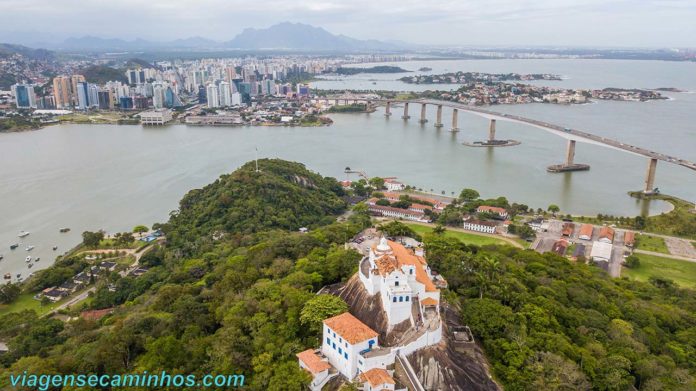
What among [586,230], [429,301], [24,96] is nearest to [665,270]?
[586,230]

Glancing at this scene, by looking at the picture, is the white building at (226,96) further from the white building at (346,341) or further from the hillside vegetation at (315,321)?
Answer: the white building at (346,341)

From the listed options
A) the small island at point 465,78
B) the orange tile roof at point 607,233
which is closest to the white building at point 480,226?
the orange tile roof at point 607,233

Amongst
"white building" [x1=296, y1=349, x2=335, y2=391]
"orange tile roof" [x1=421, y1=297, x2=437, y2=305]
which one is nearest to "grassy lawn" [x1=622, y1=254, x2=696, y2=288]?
"orange tile roof" [x1=421, y1=297, x2=437, y2=305]

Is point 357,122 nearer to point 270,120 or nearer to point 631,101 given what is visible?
point 270,120

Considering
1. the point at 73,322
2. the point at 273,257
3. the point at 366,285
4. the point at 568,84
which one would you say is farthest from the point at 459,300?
the point at 568,84

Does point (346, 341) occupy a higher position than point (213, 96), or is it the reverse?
point (213, 96)

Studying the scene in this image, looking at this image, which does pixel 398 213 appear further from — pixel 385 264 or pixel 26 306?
pixel 26 306
